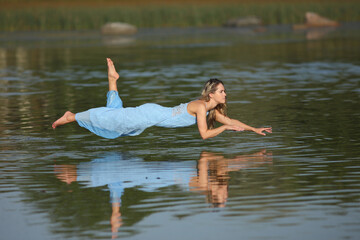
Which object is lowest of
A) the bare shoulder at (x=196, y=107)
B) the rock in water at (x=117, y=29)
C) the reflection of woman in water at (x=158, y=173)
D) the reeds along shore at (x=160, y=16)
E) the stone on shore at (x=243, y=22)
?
the reflection of woman in water at (x=158, y=173)

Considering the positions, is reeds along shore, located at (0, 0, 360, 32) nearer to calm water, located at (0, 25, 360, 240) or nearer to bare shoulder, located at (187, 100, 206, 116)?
calm water, located at (0, 25, 360, 240)

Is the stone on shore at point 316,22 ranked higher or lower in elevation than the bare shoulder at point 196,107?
higher

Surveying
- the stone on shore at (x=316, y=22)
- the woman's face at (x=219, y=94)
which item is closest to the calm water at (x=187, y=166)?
the woman's face at (x=219, y=94)

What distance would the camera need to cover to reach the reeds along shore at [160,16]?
5394cm

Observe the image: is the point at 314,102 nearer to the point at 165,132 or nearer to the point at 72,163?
the point at 165,132

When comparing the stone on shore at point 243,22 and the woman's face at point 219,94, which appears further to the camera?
the stone on shore at point 243,22

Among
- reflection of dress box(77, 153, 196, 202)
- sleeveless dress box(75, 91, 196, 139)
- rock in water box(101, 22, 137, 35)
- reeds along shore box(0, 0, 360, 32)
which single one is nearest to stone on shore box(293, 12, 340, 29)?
reeds along shore box(0, 0, 360, 32)

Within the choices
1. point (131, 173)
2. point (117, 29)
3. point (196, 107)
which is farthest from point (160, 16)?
point (131, 173)

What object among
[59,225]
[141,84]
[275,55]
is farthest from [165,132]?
[275,55]

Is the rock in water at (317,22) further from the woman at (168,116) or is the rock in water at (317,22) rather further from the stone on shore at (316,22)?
the woman at (168,116)

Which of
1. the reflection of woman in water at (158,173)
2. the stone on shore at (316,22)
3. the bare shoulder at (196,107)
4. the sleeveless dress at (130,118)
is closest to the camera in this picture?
the reflection of woman in water at (158,173)

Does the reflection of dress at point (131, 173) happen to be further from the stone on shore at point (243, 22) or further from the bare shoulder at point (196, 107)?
the stone on shore at point (243, 22)

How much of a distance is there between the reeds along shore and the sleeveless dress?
43102 mm

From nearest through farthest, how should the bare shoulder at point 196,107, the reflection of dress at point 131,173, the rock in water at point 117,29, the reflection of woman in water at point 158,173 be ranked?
the reflection of woman in water at point 158,173
the reflection of dress at point 131,173
the bare shoulder at point 196,107
the rock in water at point 117,29
